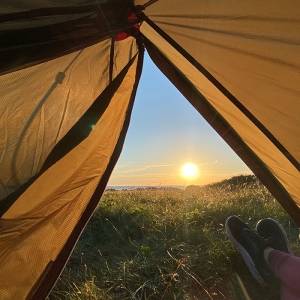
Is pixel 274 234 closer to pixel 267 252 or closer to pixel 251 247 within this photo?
pixel 251 247

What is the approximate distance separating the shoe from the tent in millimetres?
691

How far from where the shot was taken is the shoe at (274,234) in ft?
12.0

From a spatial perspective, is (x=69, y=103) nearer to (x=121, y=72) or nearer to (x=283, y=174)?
(x=121, y=72)

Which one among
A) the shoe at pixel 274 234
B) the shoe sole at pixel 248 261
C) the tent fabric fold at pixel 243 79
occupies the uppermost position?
the tent fabric fold at pixel 243 79

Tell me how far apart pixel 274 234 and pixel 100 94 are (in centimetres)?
196

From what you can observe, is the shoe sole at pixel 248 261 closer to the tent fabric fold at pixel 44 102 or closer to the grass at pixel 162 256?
the grass at pixel 162 256

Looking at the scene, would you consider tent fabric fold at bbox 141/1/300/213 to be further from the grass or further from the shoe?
the grass

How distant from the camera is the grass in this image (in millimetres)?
3492

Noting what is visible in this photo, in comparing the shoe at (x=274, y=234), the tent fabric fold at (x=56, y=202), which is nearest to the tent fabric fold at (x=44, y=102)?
the tent fabric fold at (x=56, y=202)

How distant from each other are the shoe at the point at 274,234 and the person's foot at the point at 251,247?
83 millimetres

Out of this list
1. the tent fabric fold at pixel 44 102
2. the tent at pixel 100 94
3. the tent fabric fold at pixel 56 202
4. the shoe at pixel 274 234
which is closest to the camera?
the tent at pixel 100 94

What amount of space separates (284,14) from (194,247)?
108 inches

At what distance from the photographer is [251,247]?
3689 millimetres

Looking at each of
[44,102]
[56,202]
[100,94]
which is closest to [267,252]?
[56,202]
